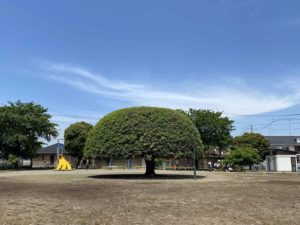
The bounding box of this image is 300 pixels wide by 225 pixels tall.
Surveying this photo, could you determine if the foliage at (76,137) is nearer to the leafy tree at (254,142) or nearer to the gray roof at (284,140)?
the leafy tree at (254,142)

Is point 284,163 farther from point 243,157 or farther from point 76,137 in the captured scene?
point 76,137

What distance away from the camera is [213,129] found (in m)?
66.1

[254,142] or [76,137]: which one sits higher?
[76,137]

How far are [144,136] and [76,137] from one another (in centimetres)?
3774

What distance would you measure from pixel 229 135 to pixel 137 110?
37632mm

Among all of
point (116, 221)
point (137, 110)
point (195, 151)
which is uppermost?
point (137, 110)

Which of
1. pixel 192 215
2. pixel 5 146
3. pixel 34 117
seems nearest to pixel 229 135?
pixel 34 117

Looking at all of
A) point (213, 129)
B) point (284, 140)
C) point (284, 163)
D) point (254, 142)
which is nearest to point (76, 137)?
point (213, 129)

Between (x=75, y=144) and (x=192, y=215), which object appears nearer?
(x=192, y=215)

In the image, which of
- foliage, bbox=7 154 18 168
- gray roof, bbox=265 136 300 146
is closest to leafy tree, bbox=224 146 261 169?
foliage, bbox=7 154 18 168

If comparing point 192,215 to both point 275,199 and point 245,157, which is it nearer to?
point 275,199

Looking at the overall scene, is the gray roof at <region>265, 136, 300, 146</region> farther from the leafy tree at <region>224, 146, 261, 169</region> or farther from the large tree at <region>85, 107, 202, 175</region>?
the large tree at <region>85, 107, 202, 175</region>

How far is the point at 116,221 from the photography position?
34.7ft

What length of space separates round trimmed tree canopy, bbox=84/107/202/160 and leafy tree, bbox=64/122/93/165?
33186 millimetres
